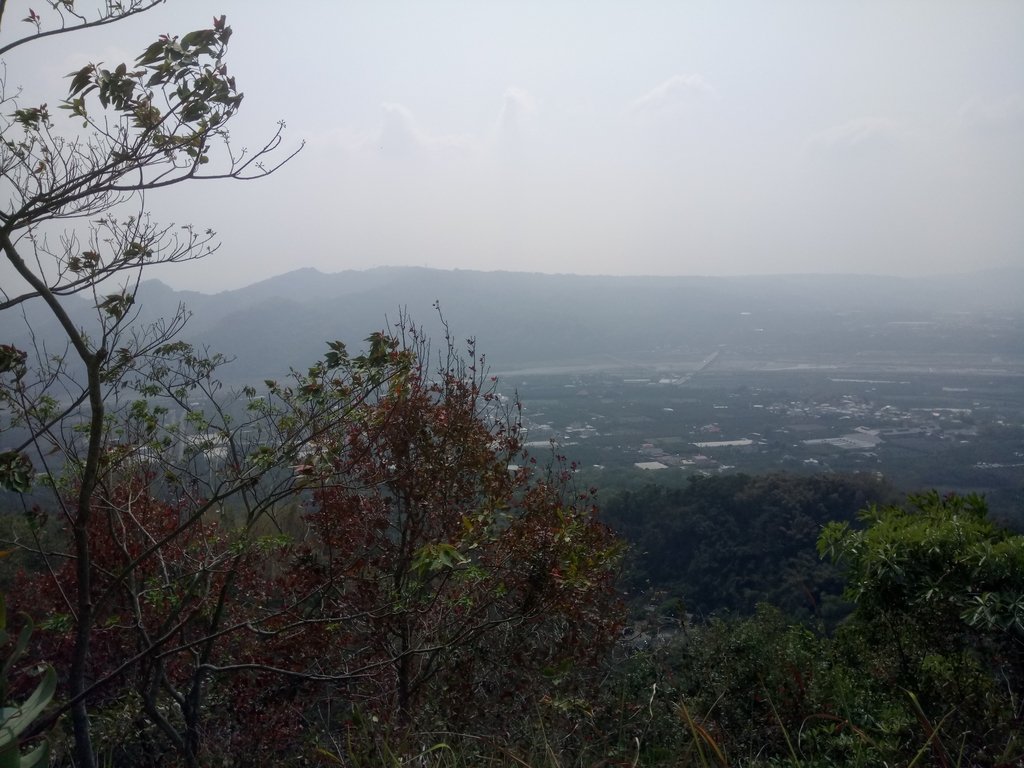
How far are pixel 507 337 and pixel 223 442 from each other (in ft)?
86.5

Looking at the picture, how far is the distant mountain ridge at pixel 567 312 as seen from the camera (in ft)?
65.3

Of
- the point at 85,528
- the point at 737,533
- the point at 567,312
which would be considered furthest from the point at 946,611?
the point at 567,312

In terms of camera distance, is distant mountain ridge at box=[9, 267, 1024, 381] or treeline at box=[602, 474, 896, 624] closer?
treeline at box=[602, 474, 896, 624]

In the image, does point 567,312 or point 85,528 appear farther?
point 567,312

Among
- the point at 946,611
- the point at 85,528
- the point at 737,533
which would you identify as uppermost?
the point at 85,528

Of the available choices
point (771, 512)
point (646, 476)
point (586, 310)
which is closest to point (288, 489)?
point (771, 512)

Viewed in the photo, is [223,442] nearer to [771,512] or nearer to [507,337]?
[771,512]

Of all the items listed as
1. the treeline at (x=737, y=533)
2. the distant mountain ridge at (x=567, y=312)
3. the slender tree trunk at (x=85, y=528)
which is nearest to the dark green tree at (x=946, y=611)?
the slender tree trunk at (x=85, y=528)

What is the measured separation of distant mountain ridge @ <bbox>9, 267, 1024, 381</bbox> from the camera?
19906 millimetres

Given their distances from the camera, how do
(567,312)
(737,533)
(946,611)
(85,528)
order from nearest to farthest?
(85,528)
(946,611)
(737,533)
(567,312)

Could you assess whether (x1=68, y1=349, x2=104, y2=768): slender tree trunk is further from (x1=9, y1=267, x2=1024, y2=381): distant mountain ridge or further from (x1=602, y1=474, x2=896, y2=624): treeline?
(x1=9, y1=267, x2=1024, y2=381): distant mountain ridge

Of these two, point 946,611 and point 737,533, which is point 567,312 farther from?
point 946,611

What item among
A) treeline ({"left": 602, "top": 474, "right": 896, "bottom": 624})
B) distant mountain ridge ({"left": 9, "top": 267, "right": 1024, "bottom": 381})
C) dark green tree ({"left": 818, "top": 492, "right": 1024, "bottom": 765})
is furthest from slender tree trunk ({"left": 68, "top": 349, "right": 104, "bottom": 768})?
distant mountain ridge ({"left": 9, "top": 267, "right": 1024, "bottom": 381})

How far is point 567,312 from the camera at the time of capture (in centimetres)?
3812
